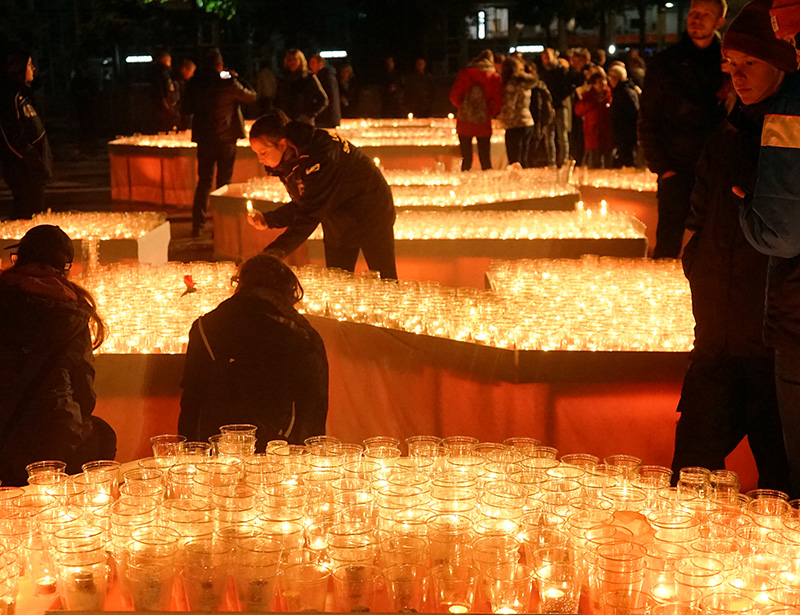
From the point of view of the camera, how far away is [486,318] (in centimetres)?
530

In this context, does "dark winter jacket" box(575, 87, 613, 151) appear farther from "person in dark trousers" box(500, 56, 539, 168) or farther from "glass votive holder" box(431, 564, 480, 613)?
"glass votive holder" box(431, 564, 480, 613)

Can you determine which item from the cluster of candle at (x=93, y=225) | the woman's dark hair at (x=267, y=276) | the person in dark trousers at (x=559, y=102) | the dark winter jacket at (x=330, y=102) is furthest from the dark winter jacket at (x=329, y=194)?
the person in dark trousers at (x=559, y=102)

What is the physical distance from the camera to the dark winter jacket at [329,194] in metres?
6.42

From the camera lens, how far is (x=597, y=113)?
16047mm

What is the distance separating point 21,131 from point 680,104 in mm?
5925

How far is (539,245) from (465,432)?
3.20 m

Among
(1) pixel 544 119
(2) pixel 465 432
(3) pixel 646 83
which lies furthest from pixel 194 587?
(1) pixel 544 119

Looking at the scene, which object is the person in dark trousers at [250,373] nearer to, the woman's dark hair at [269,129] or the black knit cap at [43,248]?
the black knit cap at [43,248]

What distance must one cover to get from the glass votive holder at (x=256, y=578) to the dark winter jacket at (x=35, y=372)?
2221mm

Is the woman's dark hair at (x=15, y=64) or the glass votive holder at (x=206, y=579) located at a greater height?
the woman's dark hair at (x=15, y=64)

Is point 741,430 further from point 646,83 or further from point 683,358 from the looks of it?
point 646,83

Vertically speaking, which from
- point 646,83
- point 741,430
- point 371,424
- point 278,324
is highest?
point 646,83

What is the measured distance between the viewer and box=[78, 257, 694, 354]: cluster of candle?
509 centimetres

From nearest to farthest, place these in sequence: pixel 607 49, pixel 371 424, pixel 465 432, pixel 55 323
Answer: pixel 55 323, pixel 465 432, pixel 371 424, pixel 607 49
